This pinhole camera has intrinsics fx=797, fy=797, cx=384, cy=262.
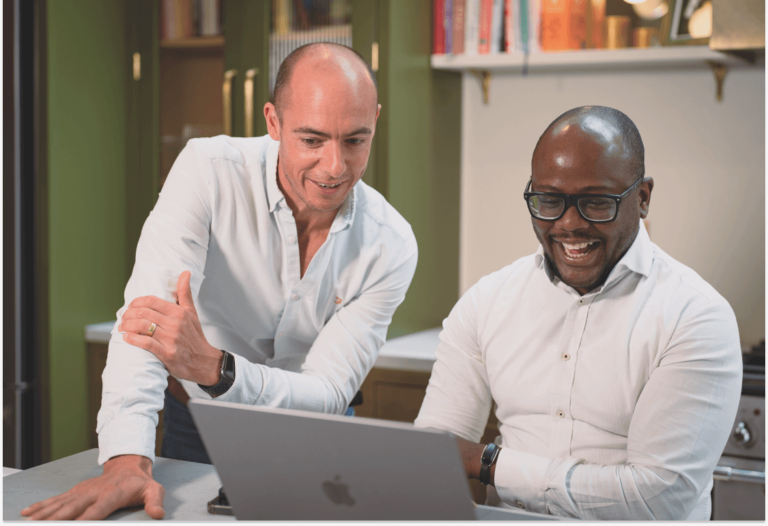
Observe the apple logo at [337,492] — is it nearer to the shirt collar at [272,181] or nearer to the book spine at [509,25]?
the shirt collar at [272,181]

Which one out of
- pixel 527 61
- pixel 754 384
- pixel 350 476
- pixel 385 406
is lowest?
pixel 385 406

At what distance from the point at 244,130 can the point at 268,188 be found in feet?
4.00

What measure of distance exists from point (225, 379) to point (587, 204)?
0.73m

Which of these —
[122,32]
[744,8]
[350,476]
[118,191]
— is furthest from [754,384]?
[122,32]

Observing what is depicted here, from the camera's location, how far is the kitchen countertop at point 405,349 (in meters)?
2.54

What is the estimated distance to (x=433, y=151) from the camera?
301 centimetres

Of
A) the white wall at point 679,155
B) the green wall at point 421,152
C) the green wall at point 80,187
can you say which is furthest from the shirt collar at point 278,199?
the white wall at point 679,155

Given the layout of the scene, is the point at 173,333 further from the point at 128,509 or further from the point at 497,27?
the point at 497,27

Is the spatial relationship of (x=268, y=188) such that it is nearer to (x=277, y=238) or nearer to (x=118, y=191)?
(x=277, y=238)

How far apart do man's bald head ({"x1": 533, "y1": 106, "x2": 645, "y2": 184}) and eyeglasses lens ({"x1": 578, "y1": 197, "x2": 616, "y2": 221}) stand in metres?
0.07

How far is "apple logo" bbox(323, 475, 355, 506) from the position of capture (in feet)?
3.14

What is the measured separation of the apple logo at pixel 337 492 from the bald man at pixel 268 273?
0.37 metres

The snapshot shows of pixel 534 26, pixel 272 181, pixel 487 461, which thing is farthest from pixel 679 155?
pixel 487 461

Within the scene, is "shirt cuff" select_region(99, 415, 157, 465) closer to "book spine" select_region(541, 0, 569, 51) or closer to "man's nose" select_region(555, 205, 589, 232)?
"man's nose" select_region(555, 205, 589, 232)
